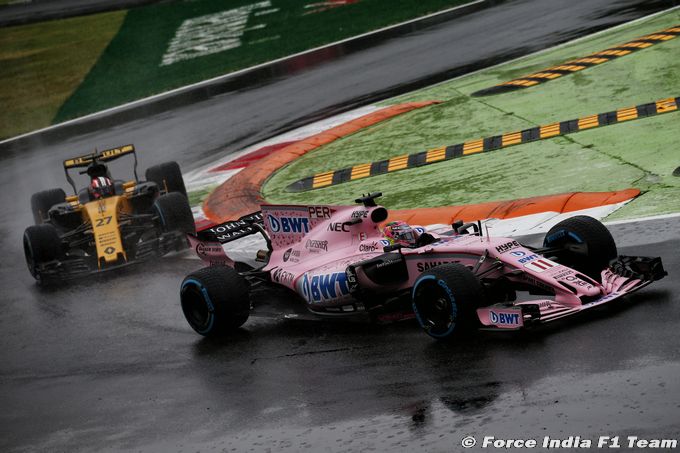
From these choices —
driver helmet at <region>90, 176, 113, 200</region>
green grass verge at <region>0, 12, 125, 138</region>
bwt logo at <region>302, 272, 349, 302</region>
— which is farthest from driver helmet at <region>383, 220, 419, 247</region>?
green grass verge at <region>0, 12, 125, 138</region>

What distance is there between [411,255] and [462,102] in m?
10.8

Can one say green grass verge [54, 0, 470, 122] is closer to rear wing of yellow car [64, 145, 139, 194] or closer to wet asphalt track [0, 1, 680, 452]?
rear wing of yellow car [64, 145, 139, 194]

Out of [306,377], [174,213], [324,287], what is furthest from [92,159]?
[306,377]

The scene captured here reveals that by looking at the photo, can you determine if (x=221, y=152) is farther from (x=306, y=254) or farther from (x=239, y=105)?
(x=306, y=254)

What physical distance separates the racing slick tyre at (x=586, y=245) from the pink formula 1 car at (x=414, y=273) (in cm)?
1

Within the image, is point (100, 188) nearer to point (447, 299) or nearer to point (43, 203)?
point (43, 203)

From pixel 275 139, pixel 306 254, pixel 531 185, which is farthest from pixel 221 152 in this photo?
pixel 306 254

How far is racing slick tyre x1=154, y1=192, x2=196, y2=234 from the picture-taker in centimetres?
1702

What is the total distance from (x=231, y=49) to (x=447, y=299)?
84.3 ft

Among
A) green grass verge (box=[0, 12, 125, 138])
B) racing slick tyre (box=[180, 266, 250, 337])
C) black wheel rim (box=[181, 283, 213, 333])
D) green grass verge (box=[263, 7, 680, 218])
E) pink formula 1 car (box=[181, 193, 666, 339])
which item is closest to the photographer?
pink formula 1 car (box=[181, 193, 666, 339])

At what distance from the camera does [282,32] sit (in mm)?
35312

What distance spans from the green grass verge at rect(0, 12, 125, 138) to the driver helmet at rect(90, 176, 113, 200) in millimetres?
13599

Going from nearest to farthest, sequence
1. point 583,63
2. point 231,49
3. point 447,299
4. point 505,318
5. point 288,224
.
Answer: point 505,318, point 447,299, point 288,224, point 583,63, point 231,49

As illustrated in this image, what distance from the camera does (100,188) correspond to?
58.8ft
